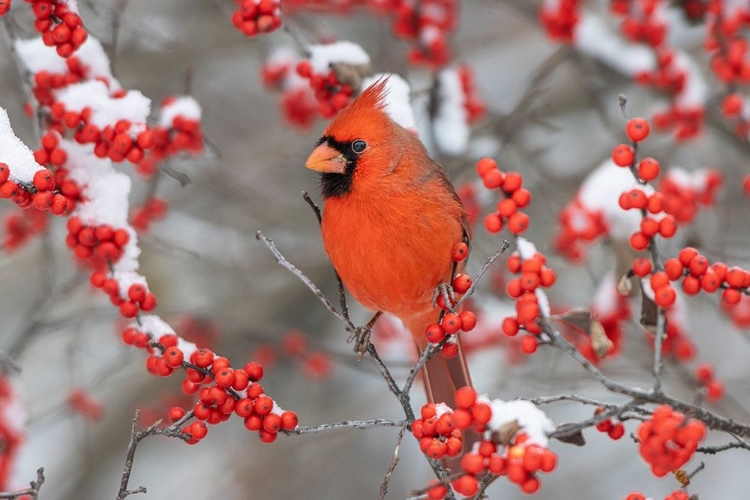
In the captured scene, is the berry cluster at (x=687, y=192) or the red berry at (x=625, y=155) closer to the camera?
the red berry at (x=625, y=155)

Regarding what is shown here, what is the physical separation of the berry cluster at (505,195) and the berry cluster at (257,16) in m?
0.86

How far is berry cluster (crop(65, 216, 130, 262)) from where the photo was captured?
2.22 metres

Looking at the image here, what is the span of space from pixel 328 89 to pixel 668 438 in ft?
5.46

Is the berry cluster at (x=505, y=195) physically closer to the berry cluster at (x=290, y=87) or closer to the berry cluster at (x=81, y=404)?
the berry cluster at (x=290, y=87)

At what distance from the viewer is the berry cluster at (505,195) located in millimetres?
1876

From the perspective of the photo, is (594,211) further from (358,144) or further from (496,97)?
(496,97)

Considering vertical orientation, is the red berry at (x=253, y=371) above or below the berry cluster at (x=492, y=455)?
below

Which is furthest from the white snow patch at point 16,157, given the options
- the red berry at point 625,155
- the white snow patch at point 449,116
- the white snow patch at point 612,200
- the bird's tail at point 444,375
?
the white snow patch at point 612,200

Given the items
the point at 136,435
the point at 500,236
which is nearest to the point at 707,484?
the point at 500,236

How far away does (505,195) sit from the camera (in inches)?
76.5

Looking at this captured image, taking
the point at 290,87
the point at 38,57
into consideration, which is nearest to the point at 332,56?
the point at 290,87

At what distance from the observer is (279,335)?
13.1 feet

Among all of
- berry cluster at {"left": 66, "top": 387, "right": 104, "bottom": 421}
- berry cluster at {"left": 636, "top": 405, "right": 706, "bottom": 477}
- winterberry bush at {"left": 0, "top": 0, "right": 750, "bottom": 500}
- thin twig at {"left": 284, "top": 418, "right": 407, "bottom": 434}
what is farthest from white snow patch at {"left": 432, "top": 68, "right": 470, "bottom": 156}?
berry cluster at {"left": 636, "top": 405, "right": 706, "bottom": 477}

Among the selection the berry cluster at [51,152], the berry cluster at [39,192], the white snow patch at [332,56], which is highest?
the berry cluster at [39,192]
